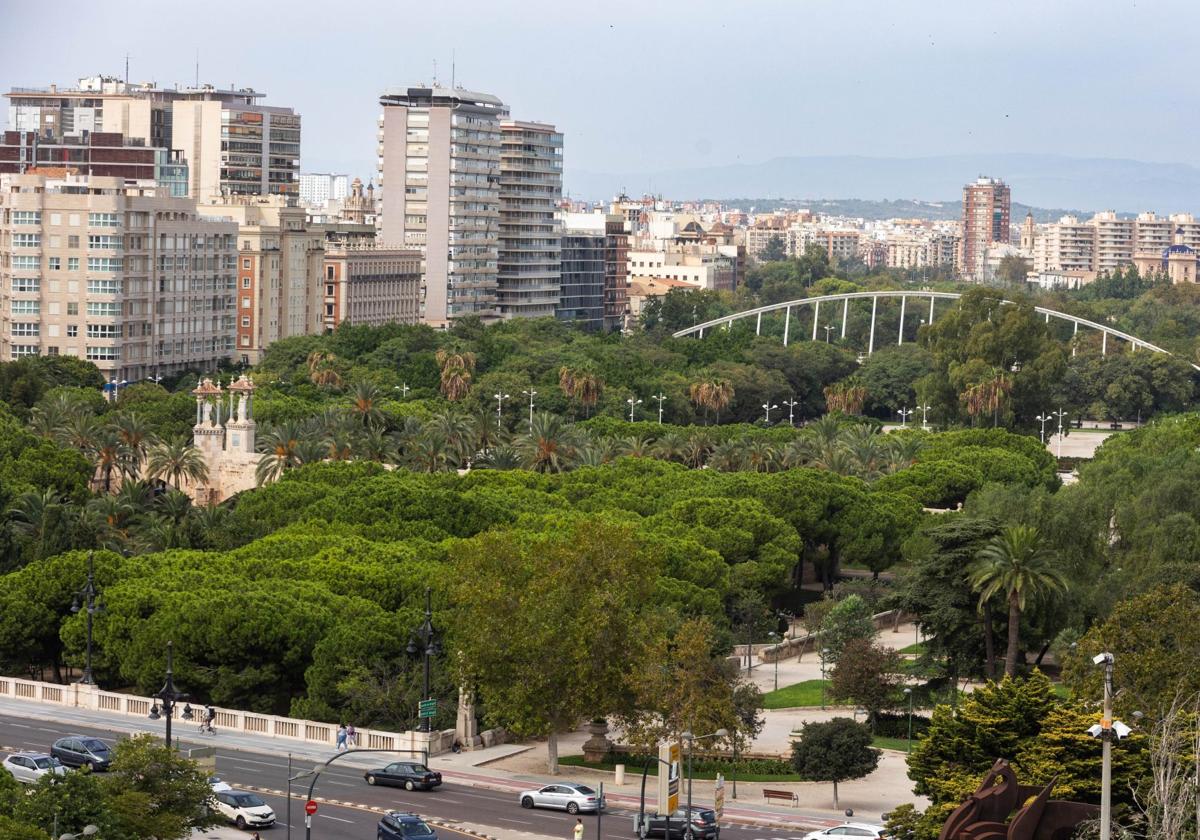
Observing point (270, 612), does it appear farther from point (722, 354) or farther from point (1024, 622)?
point (722, 354)

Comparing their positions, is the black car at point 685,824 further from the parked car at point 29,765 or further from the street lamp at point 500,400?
the street lamp at point 500,400

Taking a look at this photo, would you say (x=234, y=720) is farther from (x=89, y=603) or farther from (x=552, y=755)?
(x=552, y=755)

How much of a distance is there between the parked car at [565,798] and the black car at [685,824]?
2587 millimetres

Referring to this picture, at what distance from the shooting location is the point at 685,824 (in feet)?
184

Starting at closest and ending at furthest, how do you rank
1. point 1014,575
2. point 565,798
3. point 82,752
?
point 565,798 → point 82,752 → point 1014,575

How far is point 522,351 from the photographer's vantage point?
576ft

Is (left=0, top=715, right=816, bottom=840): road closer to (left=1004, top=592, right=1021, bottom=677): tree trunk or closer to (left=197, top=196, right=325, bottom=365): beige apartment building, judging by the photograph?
(left=1004, top=592, right=1021, bottom=677): tree trunk

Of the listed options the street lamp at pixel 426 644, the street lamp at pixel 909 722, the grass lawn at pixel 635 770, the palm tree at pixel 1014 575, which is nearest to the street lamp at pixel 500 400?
the palm tree at pixel 1014 575

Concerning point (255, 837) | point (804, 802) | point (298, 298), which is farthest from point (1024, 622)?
point (298, 298)

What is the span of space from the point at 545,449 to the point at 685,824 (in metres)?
60.0

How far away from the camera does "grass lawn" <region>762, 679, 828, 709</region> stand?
77.2 m

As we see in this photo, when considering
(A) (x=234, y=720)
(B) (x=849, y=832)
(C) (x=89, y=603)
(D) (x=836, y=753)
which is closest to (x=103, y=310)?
(C) (x=89, y=603)

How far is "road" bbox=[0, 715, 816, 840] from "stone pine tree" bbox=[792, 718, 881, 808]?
451 centimetres

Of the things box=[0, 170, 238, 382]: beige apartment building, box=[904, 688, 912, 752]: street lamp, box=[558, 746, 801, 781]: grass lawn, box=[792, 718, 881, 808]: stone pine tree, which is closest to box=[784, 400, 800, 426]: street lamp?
box=[0, 170, 238, 382]: beige apartment building
